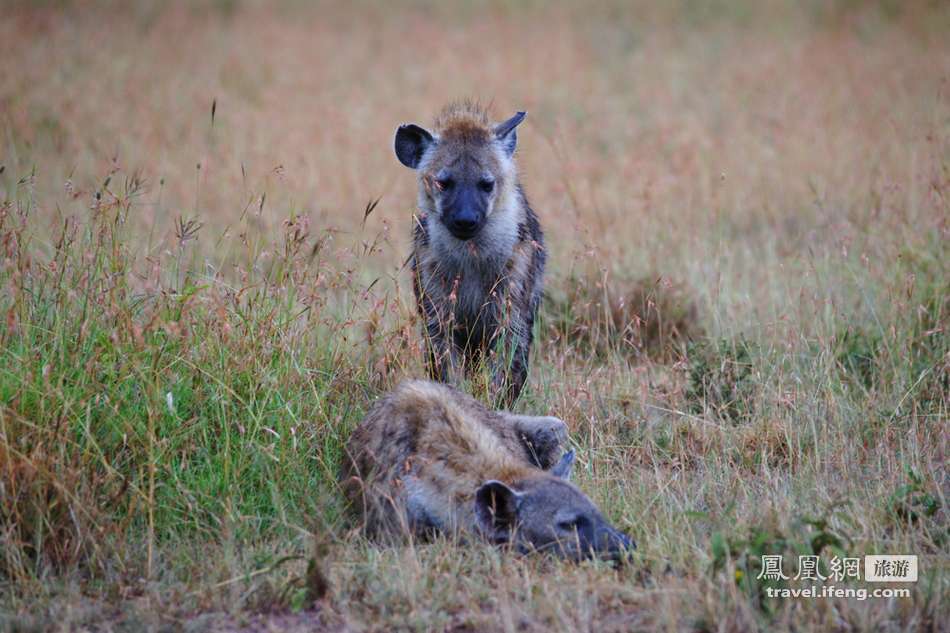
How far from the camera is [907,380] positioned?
5.88m

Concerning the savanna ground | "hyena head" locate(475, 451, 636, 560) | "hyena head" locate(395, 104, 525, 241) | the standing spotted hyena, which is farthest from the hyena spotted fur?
"hyena head" locate(395, 104, 525, 241)

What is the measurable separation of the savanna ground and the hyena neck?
427mm

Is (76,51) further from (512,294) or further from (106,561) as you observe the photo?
(106,561)

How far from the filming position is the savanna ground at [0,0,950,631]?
3938mm

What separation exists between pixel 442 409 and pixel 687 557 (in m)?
1.22

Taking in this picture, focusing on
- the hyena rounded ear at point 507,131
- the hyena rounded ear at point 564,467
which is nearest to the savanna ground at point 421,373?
the hyena rounded ear at point 564,467

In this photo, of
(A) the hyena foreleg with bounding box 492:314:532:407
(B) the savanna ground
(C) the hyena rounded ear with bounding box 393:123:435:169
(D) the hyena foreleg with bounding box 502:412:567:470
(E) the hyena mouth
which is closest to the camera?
(B) the savanna ground

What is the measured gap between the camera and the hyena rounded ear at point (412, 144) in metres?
6.34

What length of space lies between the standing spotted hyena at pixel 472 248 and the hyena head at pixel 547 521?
5.66 feet

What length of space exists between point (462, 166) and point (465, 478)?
2300 millimetres

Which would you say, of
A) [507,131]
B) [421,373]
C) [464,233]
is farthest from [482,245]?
[421,373]

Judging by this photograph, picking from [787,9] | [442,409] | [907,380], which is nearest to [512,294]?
[442,409]

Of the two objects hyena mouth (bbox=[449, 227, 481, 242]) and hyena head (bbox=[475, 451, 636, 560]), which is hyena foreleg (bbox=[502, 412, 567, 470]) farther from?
hyena mouth (bbox=[449, 227, 481, 242])

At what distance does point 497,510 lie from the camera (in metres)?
4.27
